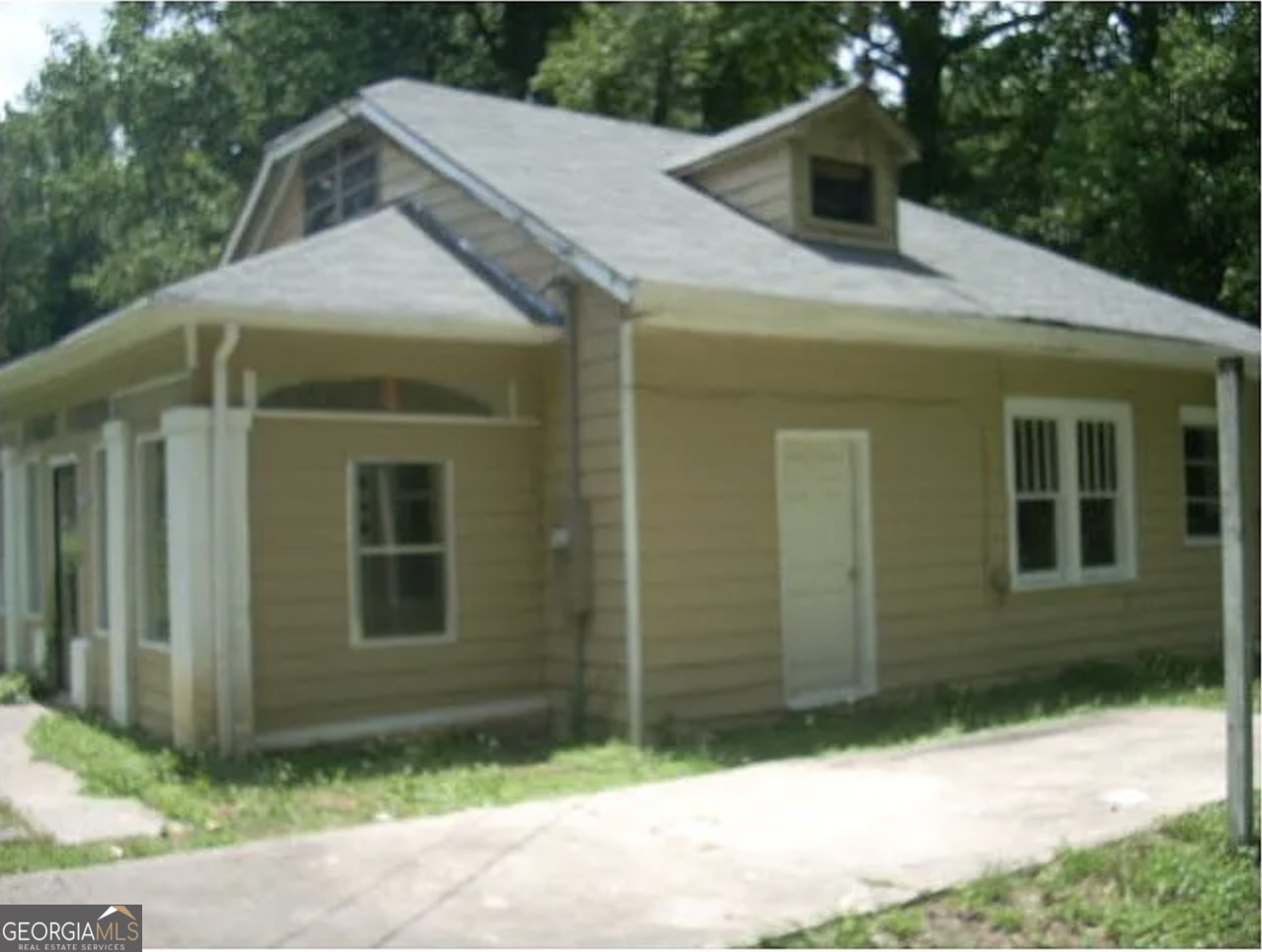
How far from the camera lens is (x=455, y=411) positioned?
10023 mm

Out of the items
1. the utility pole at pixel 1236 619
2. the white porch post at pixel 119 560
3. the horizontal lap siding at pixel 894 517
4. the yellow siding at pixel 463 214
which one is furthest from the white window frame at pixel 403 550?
the utility pole at pixel 1236 619

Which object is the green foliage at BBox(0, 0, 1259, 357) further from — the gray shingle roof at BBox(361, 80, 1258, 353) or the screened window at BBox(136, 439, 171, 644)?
the screened window at BBox(136, 439, 171, 644)

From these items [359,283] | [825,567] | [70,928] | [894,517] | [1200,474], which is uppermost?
[359,283]

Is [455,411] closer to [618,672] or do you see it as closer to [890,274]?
[618,672]

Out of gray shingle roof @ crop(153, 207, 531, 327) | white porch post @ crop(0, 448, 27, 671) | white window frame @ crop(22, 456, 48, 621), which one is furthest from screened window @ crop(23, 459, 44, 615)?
gray shingle roof @ crop(153, 207, 531, 327)

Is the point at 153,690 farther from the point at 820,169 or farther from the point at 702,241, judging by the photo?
the point at 820,169

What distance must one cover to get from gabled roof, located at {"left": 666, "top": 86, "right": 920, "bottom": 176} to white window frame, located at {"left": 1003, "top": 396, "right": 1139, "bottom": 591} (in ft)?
8.70

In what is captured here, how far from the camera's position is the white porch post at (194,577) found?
29.4ft

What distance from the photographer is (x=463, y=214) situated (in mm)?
11523

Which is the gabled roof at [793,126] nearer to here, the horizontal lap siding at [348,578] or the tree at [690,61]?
the horizontal lap siding at [348,578]

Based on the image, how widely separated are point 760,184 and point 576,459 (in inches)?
153

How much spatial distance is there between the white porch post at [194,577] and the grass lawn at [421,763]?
1.11ft

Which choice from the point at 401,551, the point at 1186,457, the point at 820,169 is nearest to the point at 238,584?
the point at 401,551

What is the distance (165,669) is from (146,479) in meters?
1.40
